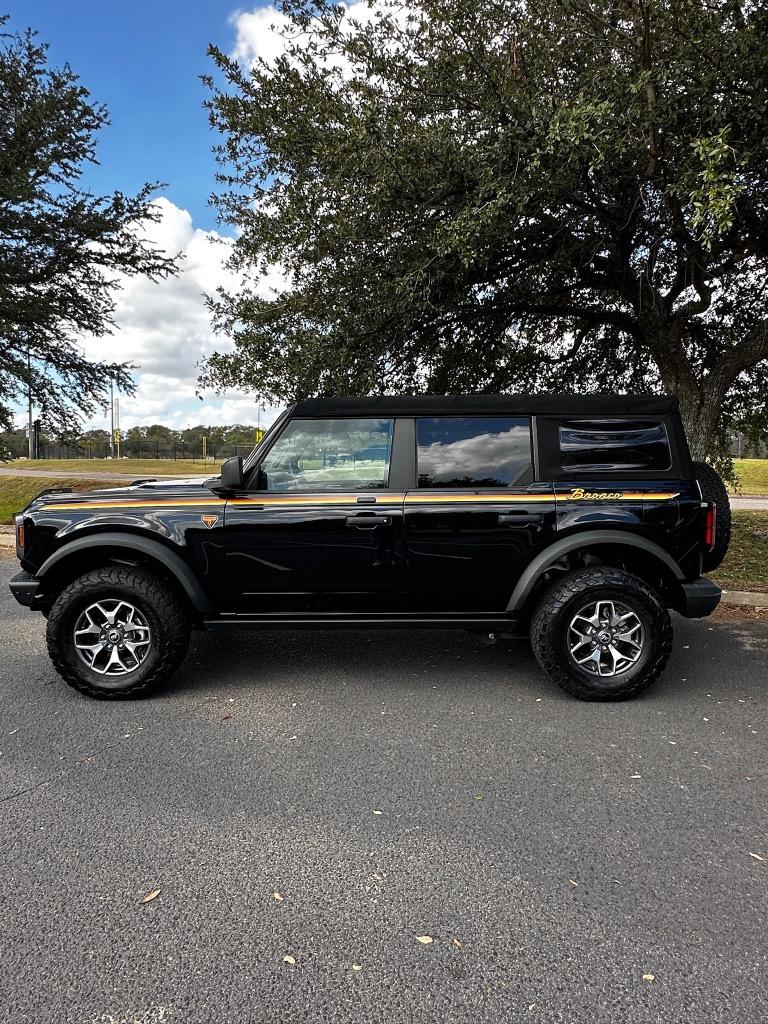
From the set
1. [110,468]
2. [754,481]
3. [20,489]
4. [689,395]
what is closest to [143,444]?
[110,468]

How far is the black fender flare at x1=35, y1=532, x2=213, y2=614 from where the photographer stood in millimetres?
3812

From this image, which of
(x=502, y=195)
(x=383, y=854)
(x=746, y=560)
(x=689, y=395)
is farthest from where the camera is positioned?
(x=689, y=395)

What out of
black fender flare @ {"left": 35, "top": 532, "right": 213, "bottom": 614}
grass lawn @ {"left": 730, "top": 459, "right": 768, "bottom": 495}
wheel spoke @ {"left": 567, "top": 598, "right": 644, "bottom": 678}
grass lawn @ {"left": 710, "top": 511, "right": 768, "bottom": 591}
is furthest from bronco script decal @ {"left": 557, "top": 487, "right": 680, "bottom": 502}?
grass lawn @ {"left": 730, "top": 459, "right": 768, "bottom": 495}

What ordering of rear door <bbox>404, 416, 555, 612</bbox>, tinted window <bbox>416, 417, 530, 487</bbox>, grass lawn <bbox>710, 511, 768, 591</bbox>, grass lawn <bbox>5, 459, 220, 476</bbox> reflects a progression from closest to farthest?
rear door <bbox>404, 416, 555, 612</bbox> < tinted window <bbox>416, 417, 530, 487</bbox> < grass lawn <bbox>710, 511, 768, 591</bbox> < grass lawn <bbox>5, 459, 220, 476</bbox>

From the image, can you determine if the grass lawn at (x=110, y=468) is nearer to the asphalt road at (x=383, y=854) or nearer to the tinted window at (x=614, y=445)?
the tinted window at (x=614, y=445)

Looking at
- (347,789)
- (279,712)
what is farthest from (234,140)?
(347,789)

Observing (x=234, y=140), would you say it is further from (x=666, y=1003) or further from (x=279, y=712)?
(x=666, y=1003)

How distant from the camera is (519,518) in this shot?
3863 mm

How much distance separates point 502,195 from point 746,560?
536cm

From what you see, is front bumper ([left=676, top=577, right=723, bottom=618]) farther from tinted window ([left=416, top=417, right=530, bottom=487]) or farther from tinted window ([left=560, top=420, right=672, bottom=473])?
tinted window ([left=416, top=417, right=530, bottom=487])

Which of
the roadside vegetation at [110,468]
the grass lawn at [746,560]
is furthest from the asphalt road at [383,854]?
the roadside vegetation at [110,468]

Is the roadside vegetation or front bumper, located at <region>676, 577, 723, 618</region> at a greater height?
the roadside vegetation

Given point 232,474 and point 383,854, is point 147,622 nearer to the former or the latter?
point 232,474

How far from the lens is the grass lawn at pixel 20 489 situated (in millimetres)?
12575
